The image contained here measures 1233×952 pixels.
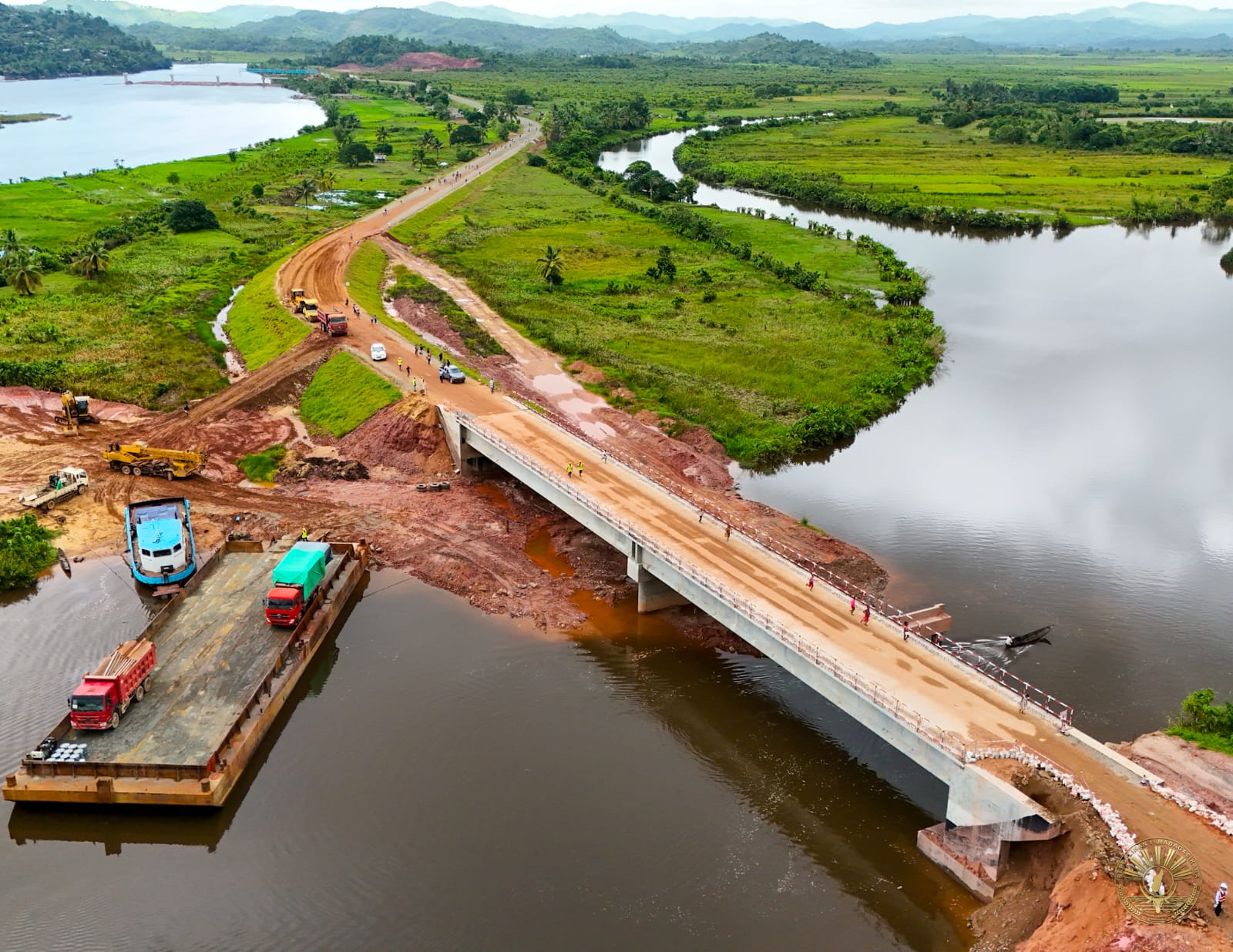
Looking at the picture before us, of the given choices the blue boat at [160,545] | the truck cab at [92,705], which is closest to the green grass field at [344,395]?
the blue boat at [160,545]

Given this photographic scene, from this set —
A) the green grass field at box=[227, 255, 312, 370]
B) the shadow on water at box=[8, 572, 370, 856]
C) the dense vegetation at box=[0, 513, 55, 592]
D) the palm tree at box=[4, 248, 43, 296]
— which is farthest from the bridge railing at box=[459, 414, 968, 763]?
the palm tree at box=[4, 248, 43, 296]

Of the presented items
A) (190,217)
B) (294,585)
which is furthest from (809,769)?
(190,217)

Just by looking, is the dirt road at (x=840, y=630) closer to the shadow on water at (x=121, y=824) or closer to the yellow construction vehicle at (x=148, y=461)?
the yellow construction vehicle at (x=148, y=461)

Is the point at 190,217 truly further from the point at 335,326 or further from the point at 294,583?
the point at 294,583

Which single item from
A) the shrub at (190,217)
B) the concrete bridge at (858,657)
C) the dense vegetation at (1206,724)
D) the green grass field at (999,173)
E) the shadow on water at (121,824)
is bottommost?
the shadow on water at (121,824)

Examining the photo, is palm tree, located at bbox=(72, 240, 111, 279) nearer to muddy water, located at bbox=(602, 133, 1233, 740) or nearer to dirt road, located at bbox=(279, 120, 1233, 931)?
dirt road, located at bbox=(279, 120, 1233, 931)

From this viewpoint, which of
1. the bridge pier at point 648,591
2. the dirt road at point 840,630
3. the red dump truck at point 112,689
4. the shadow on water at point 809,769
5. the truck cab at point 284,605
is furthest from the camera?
the bridge pier at point 648,591

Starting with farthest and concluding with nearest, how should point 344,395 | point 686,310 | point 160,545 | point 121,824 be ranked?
point 686,310 → point 344,395 → point 160,545 → point 121,824
